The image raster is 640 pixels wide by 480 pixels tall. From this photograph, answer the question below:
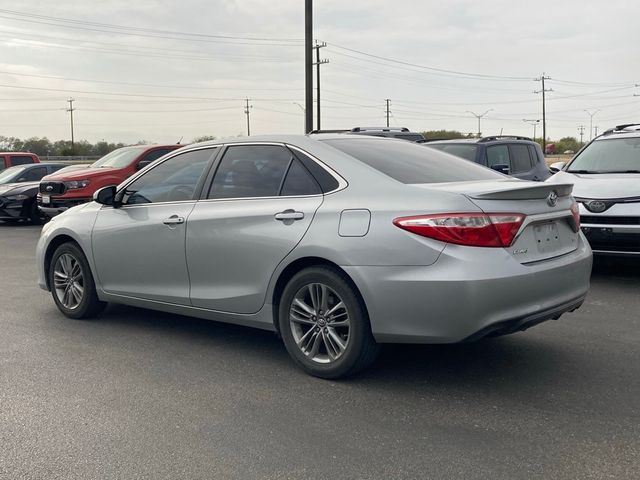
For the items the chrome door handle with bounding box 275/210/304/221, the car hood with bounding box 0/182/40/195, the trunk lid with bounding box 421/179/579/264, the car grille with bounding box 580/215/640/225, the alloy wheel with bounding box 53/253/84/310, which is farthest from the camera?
the car hood with bounding box 0/182/40/195

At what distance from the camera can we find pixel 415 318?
13.1 ft

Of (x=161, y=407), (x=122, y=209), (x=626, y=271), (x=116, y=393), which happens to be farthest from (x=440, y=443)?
(x=626, y=271)

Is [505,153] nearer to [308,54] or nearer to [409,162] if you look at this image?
[409,162]

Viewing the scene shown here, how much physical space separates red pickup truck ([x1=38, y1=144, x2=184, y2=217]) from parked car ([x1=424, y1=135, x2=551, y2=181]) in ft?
21.2

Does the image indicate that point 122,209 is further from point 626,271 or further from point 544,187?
point 626,271

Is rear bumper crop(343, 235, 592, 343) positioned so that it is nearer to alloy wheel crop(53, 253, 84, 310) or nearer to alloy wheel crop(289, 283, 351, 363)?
alloy wheel crop(289, 283, 351, 363)

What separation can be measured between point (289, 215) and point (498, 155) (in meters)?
7.04

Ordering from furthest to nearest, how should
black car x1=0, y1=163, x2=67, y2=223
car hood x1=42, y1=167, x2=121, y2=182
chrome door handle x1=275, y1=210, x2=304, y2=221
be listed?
black car x1=0, y1=163, x2=67, y2=223, car hood x1=42, y1=167, x2=121, y2=182, chrome door handle x1=275, y1=210, x2=304, y2=221

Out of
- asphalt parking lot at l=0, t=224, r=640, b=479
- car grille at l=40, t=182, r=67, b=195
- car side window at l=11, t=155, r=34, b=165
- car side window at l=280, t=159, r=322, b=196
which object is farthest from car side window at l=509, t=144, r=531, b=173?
car side window at l=11, t=155, r=34, b=165

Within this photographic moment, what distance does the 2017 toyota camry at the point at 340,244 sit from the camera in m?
3.96

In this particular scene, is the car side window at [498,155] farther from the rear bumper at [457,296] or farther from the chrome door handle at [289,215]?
the rear bumper at [457,296]

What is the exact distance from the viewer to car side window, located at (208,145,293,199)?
4.86 meters

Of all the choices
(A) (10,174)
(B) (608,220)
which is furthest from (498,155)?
(A) (10,174)

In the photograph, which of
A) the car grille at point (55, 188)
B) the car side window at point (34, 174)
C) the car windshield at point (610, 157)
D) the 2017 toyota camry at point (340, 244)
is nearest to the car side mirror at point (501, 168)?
the car windshield at point (610, 157)
